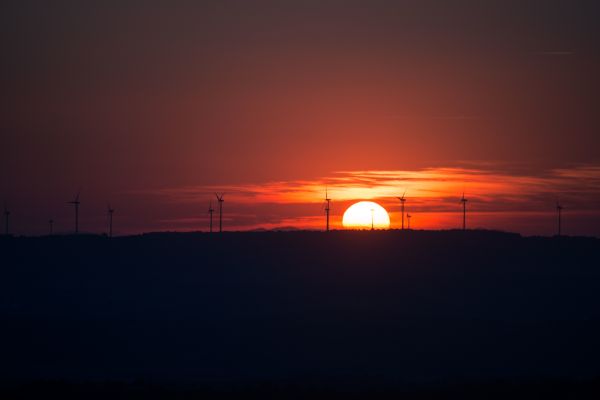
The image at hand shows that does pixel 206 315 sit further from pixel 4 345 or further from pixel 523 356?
pixel 523 356

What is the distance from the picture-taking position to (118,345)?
103875mm

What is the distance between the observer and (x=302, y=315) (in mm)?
116875

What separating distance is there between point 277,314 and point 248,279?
64.9ft

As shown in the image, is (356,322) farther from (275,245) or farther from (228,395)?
(228,395)

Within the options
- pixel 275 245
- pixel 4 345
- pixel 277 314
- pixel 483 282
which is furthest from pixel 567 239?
pixel 4 345

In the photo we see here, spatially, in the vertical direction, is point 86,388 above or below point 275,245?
below

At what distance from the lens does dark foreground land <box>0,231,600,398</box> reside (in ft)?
277

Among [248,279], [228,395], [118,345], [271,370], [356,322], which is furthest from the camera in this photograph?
[248,279]

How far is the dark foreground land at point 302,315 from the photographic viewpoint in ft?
277

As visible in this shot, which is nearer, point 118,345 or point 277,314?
point 118,345

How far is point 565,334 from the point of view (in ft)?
348

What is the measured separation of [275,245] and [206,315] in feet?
99.7

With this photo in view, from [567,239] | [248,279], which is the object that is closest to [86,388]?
[248,279]

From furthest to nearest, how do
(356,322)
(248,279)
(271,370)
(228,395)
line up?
1. (248,279)
2. (356,322)
3. (271,370)
4. (228,395)
